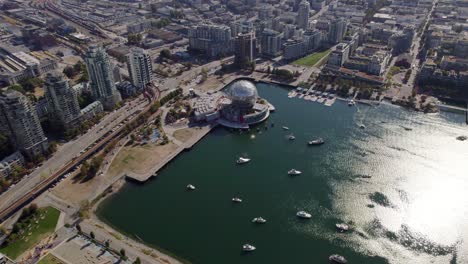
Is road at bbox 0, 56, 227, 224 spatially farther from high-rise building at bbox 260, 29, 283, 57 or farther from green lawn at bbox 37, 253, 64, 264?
high-rise building at bbox 260, 29, 283, 57

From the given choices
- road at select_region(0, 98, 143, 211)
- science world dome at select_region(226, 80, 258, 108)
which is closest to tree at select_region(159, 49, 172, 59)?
road at select_region(0, 98, 143, 211)

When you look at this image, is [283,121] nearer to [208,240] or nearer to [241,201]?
[241,201]

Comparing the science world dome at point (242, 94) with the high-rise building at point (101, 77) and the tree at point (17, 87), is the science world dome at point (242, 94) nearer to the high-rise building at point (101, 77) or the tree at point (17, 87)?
the high-rise building at point (101, 77)

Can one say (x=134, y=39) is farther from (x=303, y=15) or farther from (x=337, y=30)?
(x=337, y=30)

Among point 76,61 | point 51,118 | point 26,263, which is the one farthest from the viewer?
point 76,61

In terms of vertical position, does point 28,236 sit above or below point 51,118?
below

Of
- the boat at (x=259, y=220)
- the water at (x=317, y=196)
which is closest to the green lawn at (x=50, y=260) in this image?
the water at (x=317, y=196)

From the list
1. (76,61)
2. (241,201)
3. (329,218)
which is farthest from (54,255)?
(76,61)
